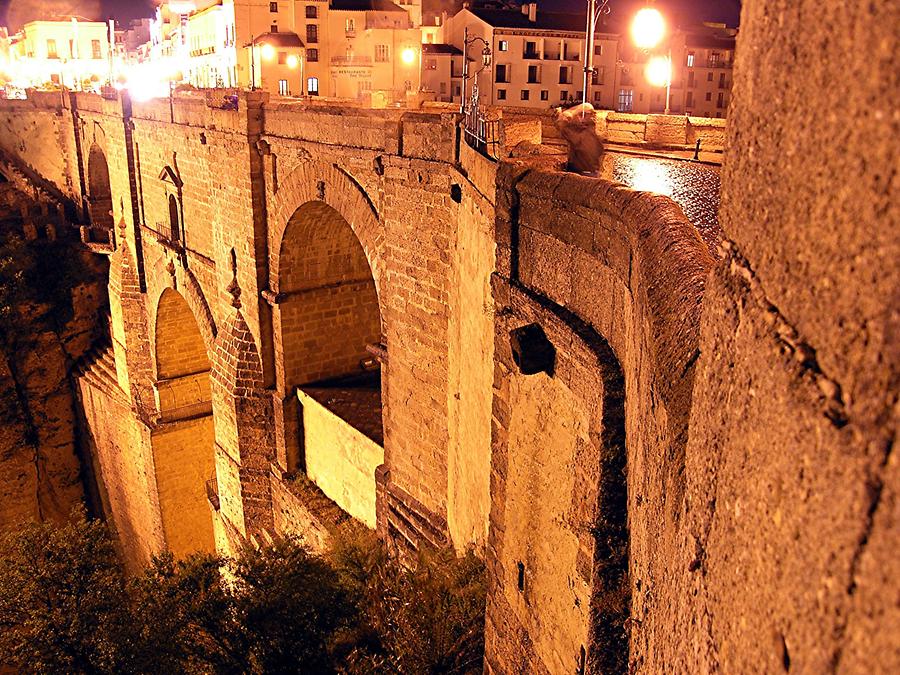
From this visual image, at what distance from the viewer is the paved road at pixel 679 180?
290 inches

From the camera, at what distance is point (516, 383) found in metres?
6.22

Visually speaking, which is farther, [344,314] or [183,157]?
[183,157]

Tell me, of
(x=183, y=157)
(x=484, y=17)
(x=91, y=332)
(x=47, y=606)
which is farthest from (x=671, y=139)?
(x=484, y=17)

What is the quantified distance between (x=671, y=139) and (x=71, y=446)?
2013cm

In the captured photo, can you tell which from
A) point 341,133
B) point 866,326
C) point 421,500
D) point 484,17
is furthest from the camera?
point 484,17

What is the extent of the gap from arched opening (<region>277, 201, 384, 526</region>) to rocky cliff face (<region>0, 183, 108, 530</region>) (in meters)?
14.2

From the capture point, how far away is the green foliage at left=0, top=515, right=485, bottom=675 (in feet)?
27.1

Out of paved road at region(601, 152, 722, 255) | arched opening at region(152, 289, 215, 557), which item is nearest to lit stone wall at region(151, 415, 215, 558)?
arched opening at region(152, 289, 215, 557)

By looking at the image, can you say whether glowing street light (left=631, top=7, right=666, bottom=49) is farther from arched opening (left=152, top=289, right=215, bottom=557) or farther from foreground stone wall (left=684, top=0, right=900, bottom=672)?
arched opening (left=152, top=289, right=215, bottom=557)

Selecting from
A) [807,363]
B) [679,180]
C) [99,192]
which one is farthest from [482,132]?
[99,192]

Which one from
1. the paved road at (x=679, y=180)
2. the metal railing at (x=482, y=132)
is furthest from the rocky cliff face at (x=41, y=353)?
the metal railing at (x=482, y=132)

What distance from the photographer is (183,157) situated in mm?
16094

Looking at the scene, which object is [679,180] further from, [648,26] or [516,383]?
[516,383]

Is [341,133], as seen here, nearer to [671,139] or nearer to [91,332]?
[671,139]
